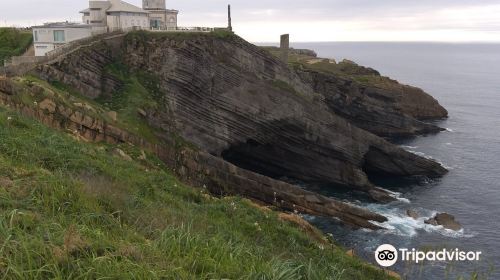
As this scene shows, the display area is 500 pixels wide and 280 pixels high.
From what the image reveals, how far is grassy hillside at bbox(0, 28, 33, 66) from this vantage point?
5088 cm

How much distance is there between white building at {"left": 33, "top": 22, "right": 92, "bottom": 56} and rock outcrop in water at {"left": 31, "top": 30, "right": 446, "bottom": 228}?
15.6 ft

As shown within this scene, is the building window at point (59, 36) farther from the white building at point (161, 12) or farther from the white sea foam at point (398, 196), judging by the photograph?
the white sea foam at point (398, 196)

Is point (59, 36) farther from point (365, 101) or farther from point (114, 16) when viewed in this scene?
point (365, 101)

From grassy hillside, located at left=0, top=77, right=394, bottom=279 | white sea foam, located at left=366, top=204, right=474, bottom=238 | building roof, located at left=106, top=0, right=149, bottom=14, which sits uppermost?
building roof, located at left=106, top=0, right=149, bottom=14

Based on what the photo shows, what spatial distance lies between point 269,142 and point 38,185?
39.8 m

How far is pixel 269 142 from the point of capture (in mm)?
50344

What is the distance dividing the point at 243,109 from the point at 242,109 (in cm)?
11

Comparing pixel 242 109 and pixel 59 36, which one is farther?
pixel 242 109

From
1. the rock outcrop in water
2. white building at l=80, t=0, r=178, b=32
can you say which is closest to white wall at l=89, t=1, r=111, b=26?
white building at l=80, t=0, r=178, b=32

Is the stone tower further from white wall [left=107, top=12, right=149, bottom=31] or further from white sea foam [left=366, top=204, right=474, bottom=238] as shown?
white sea foam [left=366, top=204, right=474, bottom=238]

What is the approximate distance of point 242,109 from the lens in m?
47.3

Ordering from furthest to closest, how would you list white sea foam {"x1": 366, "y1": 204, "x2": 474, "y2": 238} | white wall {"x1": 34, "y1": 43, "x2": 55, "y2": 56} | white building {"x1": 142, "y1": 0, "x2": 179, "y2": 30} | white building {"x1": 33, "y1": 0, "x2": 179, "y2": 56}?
white building {"x1": 142, "y1": 0, "x2": 179, "y2": 30}, white wall {"x1": 34, "y1": 43, "x2": 55, "y2": 56}, white building {"x1": 33, "y1": 0, "x2": 179, "y2": 56}, white sea foam {"x1": 366, "y1": 204, "x2": 474, "y2": 238}

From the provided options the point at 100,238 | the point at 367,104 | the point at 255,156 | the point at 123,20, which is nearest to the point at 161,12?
the point at 123,20

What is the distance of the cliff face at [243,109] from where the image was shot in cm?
4288
